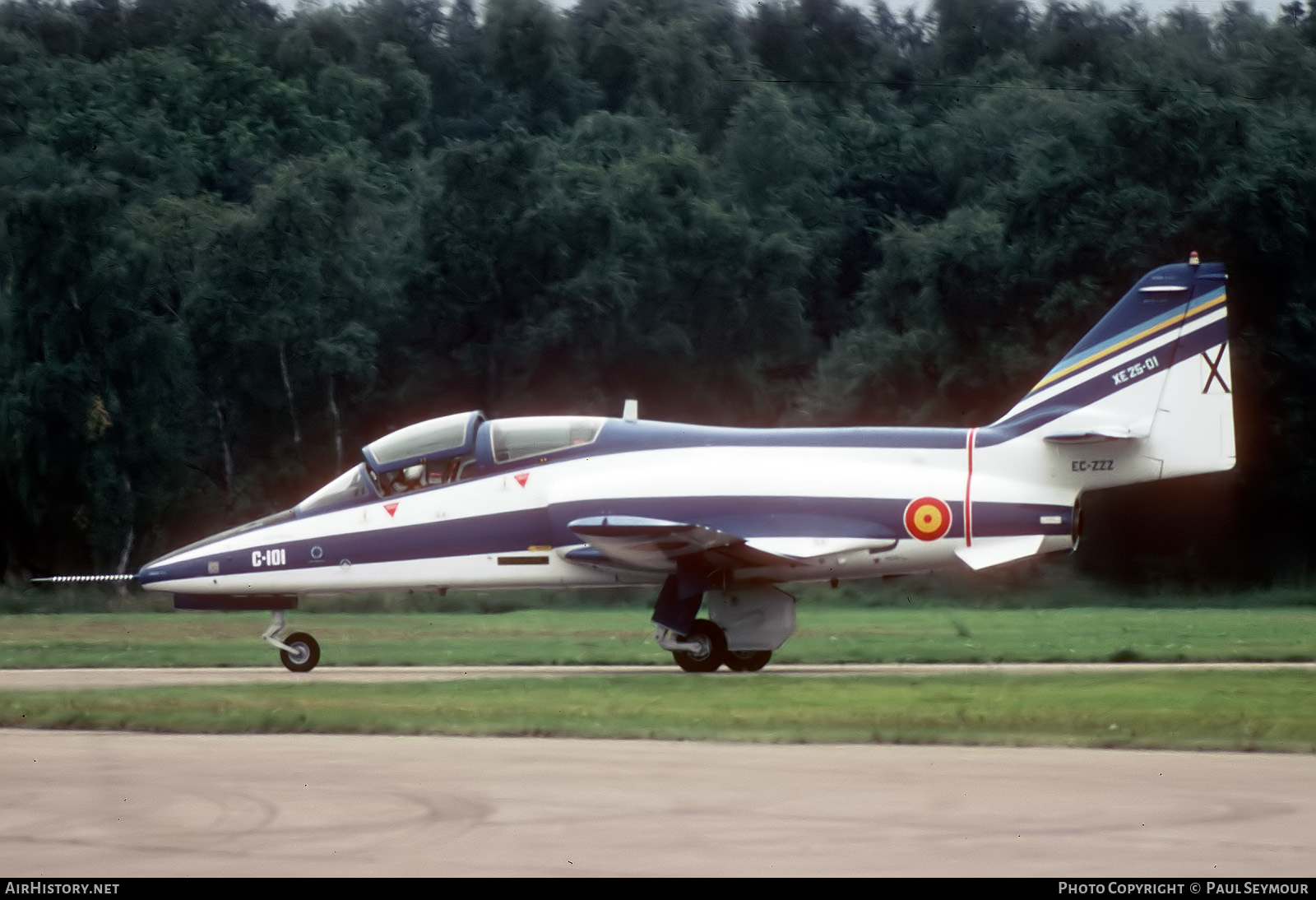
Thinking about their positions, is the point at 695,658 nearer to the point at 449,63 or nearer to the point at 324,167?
the point at 324,167

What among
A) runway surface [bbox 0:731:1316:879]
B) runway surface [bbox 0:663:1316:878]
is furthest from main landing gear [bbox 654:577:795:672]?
runway surface [bbox 0:731:1316:879]

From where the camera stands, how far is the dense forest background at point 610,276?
38.1 m

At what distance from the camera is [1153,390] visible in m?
20.5

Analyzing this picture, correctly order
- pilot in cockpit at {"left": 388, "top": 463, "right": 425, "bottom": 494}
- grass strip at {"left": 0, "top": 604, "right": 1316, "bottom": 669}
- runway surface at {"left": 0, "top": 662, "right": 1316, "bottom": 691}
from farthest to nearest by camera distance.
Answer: grass strip at {"left": 0, "top": 604, "right": 1316, "bottom": 669} < pilot in cockpit at {"left": 388, "top": 463, "right": 425, "bottom": 494} < runway surface at {"left": 0, "top": 662, "right": 1316, "bottom": 691}

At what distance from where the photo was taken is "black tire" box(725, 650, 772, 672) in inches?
799

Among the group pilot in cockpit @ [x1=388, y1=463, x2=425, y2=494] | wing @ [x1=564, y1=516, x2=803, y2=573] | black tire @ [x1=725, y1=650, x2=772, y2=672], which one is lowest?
black tire @ [x1=725, y1=650, x2=772, y2=672]

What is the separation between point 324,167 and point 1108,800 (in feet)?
135

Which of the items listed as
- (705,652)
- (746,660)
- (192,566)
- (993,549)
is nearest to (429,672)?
(192,566)

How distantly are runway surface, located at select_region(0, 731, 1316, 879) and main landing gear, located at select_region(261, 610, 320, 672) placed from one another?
308 inches

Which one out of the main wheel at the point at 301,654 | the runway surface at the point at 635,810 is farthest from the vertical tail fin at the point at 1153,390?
the runway surface at the point at 635,810

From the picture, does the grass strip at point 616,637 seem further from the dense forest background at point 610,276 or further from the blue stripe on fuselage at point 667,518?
the dense forest background at point 610,276

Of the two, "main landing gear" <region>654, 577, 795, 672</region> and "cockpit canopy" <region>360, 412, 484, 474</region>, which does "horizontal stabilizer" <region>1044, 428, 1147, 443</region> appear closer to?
"main landing gear" <region>654, 577, 795, 672</region>

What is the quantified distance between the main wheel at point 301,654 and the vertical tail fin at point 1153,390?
7672 mm

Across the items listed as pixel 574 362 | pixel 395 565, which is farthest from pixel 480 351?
pixel 395 565
